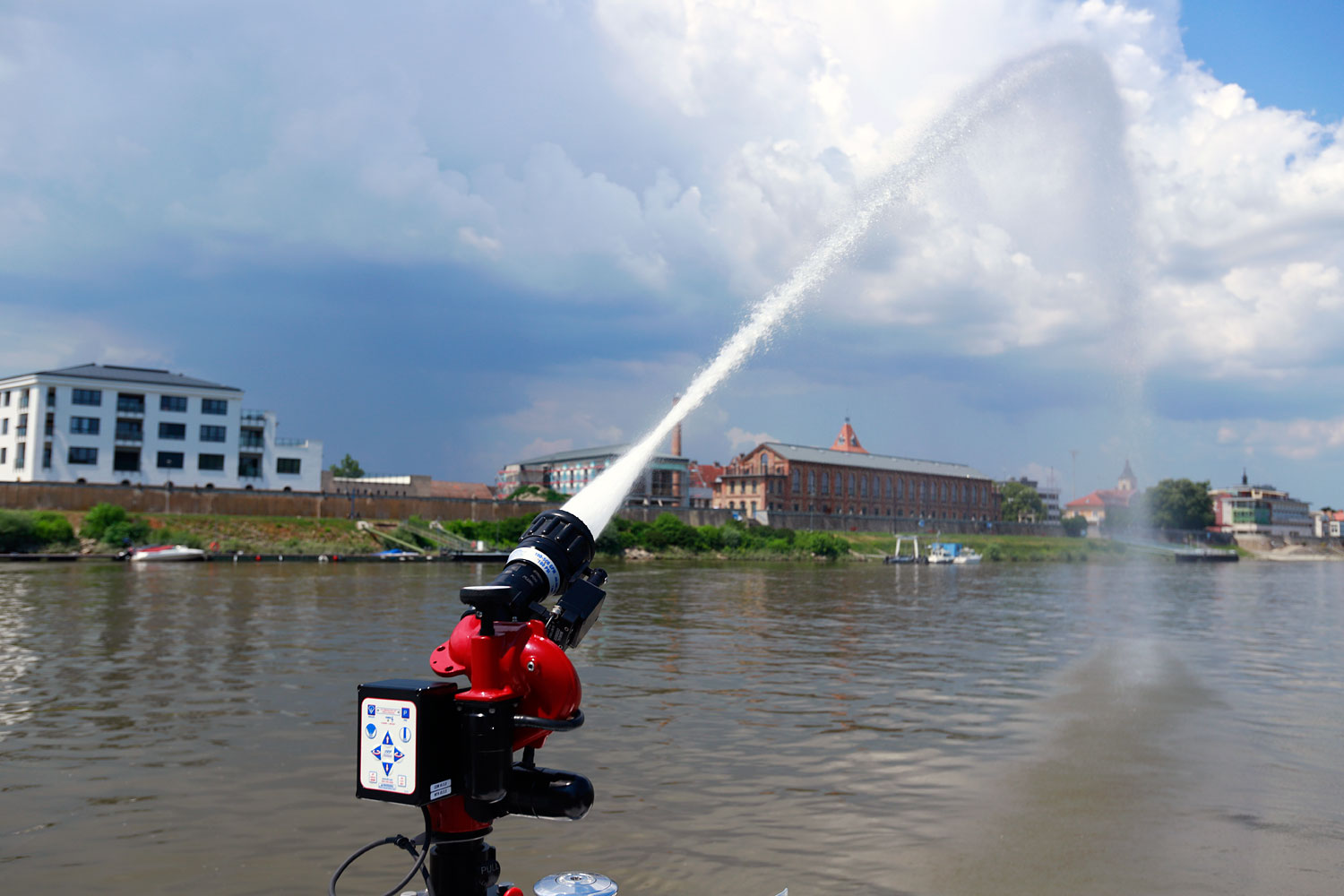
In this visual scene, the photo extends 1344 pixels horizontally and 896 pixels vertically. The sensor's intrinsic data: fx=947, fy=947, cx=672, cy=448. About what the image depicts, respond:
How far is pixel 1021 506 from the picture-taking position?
18625 cm

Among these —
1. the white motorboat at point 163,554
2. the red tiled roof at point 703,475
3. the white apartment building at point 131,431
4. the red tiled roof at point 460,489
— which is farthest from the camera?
the red tiled roof at point 703,475

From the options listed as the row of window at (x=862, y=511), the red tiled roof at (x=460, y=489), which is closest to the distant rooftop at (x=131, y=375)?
the red tiled roof at (x=460, y=489)

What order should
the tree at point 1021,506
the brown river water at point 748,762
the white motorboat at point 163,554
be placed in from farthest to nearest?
the tree at point 1021,506 < the white motorboat at point 163,554 < the brown river water at point 748,762

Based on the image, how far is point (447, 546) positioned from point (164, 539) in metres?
23.7

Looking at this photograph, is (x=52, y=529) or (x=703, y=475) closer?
(x=52, y=529)

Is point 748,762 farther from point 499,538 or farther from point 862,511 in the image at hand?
point 862,511

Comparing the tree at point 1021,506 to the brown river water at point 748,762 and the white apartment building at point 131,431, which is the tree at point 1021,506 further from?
the brown river water at point 748,762

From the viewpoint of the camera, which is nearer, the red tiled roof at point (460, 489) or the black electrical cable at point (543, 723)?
the black electrical cable at point (543, 723)

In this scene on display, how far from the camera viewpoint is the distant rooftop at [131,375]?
85.6m

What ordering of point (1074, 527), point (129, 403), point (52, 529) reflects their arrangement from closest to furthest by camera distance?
point (52, 529), point (129, 403), point (1074, 527)

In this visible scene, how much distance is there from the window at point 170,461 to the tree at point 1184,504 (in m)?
139

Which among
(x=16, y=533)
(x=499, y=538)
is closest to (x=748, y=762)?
(x=16, y=533)

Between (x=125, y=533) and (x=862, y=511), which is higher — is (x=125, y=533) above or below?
below

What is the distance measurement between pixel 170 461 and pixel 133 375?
33.1 feet
